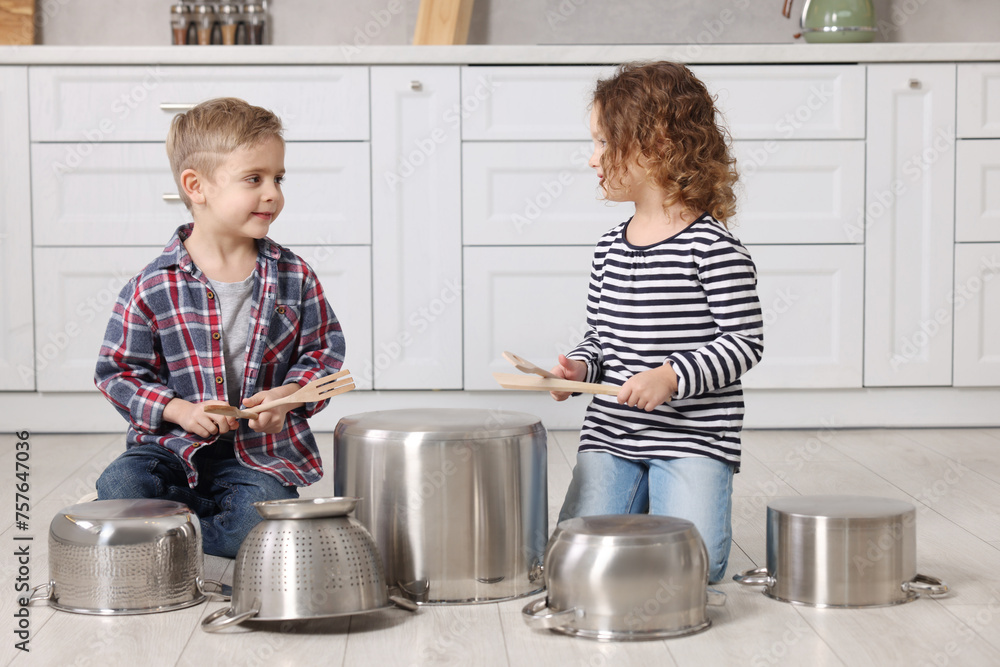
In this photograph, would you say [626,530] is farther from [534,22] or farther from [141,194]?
[534,22]

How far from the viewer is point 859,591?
3.55 feet

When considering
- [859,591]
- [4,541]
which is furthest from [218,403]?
[859,591]

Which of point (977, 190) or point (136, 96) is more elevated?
point (136, 96)

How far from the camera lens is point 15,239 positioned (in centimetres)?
216

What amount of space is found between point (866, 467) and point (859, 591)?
79 cm

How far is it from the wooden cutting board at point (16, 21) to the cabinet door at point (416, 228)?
2.96 ft

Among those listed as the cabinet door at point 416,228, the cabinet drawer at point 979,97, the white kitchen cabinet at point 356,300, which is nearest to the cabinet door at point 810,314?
the cabinet drawer at point 979,97

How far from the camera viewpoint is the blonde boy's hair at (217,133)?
1.33m

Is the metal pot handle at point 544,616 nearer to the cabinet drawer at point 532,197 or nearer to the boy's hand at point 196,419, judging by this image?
the boy's hand at point 196,419

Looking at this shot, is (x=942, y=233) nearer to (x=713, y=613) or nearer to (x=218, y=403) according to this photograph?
(x=713, y=613)

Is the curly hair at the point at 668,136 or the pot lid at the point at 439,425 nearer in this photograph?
the pot lid at the point at 439,425

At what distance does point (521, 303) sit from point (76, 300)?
2.99ft

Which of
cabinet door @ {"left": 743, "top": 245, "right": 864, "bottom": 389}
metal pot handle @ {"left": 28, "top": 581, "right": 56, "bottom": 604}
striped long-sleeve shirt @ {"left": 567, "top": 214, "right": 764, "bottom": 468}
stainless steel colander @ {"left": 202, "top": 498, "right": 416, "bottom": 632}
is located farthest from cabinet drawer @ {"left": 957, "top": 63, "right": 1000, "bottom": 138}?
metal pot handle @ {"left": 28, "top": 581, "right": 56, "bottom": 604}

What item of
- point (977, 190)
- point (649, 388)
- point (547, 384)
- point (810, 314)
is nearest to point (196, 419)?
point (547, 384)
